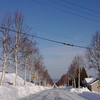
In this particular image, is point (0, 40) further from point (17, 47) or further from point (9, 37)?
point (17, 47)

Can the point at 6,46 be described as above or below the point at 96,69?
above

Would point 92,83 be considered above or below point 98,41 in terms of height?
below

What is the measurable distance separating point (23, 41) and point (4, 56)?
4.47 m

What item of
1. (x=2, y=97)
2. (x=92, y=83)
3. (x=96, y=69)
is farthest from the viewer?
(x=92, y=83)

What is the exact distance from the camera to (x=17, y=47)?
86.3 feet

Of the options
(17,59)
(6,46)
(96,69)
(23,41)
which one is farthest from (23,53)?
(96,69)

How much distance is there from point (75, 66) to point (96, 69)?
32.0 metres

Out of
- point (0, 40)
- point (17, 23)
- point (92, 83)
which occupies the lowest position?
point (92, 83)

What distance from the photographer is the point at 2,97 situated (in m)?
16.9

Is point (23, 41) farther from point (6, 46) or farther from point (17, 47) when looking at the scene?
point (6, 46)

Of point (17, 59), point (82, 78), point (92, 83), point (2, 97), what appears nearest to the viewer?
point (2, 97)

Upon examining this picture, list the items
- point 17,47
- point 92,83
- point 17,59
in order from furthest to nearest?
point 92,83 → point 17,59 → point 17,47

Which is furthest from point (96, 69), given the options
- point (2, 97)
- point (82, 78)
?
point (82, 78)

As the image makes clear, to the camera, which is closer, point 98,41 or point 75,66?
point 98,41
